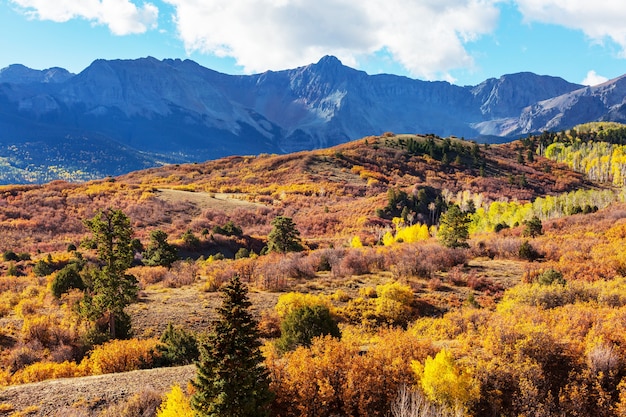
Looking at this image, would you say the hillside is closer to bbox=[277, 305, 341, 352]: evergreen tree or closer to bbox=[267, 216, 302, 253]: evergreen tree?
bbox=[267, 216, 302, 253]: evergreen tree

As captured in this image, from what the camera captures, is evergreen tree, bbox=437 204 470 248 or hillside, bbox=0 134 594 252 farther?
hillside, bbox=0 134 594 252

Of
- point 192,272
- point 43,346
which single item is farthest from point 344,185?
point 43,346

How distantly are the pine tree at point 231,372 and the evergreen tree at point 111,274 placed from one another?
13.2 meters

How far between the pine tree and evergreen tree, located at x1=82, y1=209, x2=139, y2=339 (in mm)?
13186

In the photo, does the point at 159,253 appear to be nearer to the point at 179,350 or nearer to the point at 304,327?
the point at 179,350

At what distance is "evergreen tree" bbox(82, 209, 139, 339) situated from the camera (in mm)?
22562

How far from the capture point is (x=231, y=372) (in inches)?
469

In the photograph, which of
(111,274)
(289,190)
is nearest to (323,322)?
(111,274)

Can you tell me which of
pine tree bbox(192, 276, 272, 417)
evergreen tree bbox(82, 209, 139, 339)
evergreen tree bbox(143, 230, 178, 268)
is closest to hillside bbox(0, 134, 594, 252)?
evergreen tree bbox(143, 230, 178, 268)

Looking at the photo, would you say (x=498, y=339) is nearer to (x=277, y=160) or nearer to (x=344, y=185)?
(x=344, y=185)

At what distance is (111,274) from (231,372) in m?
14.4

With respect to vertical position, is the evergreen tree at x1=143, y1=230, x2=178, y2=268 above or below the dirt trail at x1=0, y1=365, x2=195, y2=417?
above

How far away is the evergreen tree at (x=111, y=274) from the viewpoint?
22.6 meters

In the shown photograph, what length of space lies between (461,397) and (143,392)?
1090cm
